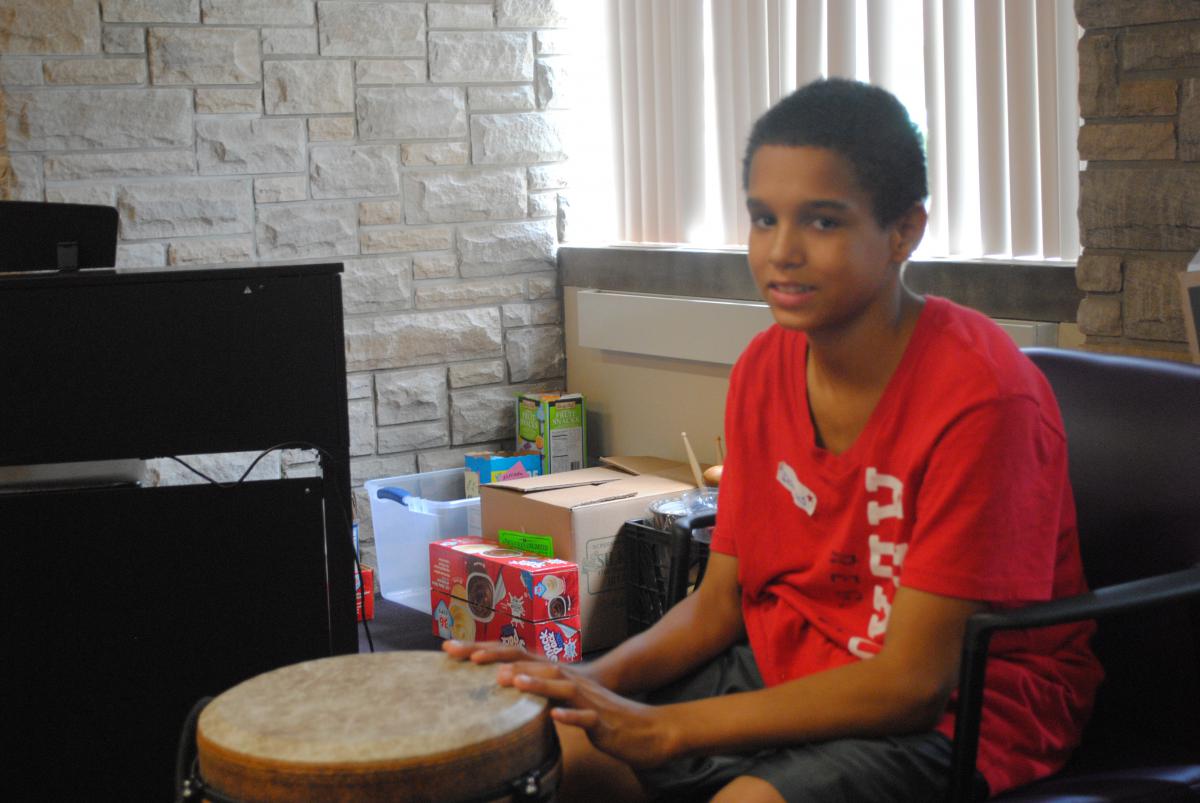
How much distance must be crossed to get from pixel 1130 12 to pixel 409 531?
2207mm

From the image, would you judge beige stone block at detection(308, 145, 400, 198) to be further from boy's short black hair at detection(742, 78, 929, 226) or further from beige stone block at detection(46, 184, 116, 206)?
boy's short black hair at detection(742, 78, 929, 226)

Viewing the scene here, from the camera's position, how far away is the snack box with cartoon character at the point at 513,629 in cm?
302

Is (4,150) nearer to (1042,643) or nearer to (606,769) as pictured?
(606,769)

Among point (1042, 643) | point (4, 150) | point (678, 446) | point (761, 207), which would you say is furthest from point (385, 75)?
point (1042, 643)

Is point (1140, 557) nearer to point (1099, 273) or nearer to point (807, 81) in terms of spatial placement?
point (1099, 273)

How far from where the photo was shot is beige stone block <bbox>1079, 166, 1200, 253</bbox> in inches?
82.0

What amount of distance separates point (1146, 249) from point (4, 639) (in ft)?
6.47

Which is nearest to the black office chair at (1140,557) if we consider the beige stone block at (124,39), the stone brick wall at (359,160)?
the stone brick wall at (359,160)

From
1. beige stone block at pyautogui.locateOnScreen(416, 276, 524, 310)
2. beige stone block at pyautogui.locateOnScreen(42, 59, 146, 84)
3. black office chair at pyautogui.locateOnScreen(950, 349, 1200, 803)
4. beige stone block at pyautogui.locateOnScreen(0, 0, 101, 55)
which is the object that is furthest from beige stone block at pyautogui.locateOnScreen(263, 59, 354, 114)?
black office chair at pyautogui.locateOnScreen(950, 349, 1200, 803)

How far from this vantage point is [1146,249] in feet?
7.07

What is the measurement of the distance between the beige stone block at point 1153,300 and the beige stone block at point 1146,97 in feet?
0.78

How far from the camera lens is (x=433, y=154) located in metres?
3.74

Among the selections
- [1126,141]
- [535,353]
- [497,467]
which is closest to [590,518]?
[497,467]

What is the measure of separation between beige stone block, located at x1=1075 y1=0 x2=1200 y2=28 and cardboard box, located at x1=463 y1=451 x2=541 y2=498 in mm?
1919
